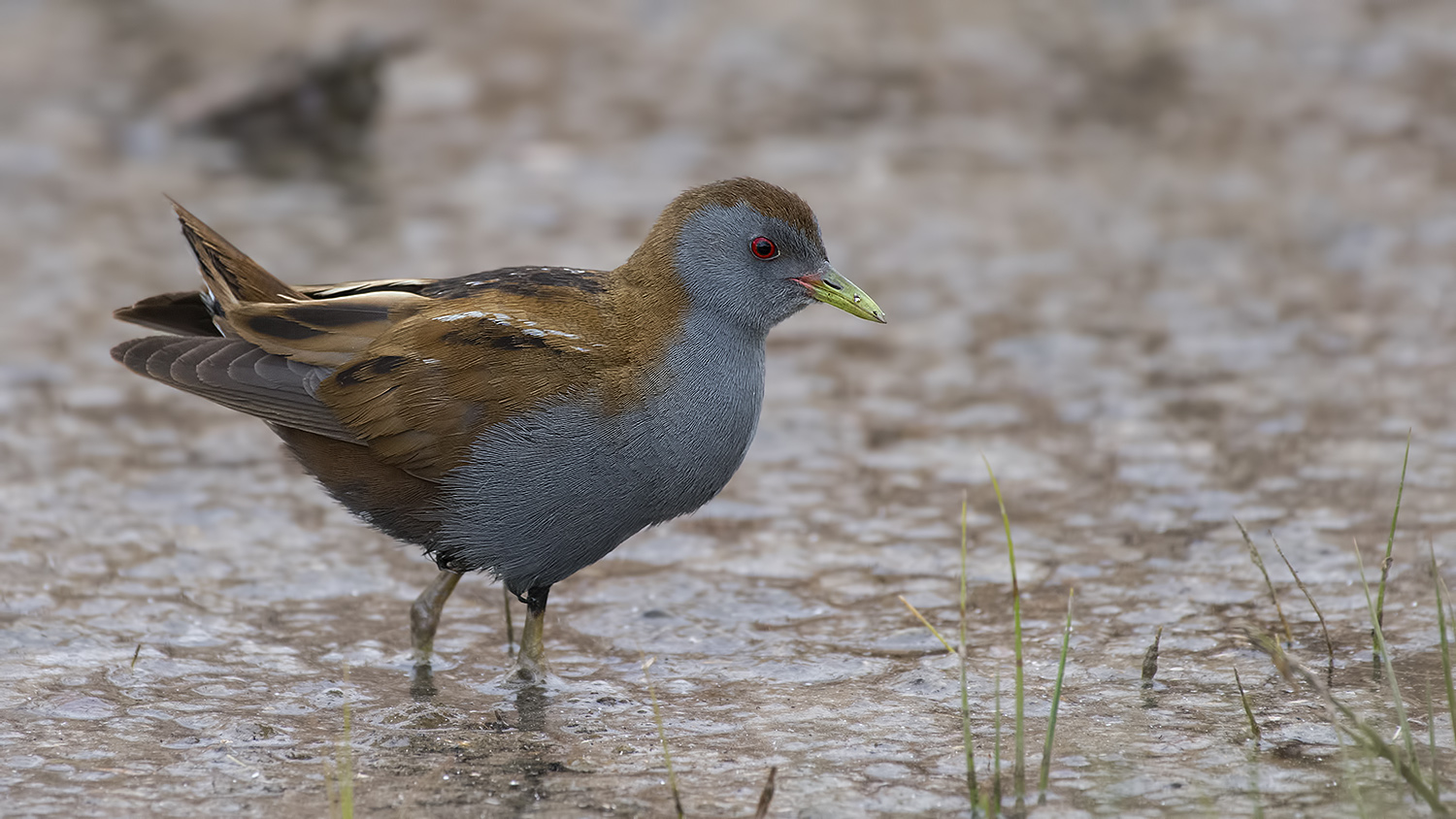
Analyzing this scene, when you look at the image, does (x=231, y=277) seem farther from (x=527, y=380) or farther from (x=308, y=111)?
(x=308, y=111)

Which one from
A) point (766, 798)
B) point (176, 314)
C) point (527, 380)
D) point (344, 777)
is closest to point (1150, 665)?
point (766, 798)

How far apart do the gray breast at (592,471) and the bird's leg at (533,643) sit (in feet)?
0.30

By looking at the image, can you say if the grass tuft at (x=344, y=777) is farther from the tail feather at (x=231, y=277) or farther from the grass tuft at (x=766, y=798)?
the tail feather at (x=231, y=277)

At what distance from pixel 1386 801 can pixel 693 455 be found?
198cm

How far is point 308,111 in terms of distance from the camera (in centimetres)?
1056

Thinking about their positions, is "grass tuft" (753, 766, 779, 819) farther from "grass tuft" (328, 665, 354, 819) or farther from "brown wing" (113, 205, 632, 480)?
"brown wing" (113, 205, 632, 480)

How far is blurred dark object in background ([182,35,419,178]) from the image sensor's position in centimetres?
1027

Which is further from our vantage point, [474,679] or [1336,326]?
[1336,326]

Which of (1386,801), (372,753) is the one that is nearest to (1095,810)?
(1386,801)

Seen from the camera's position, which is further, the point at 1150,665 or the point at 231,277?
the point at 231,277

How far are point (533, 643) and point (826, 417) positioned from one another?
98.1 inches

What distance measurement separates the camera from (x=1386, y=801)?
143 inches

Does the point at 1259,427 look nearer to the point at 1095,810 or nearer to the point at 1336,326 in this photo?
the point at 1336,326

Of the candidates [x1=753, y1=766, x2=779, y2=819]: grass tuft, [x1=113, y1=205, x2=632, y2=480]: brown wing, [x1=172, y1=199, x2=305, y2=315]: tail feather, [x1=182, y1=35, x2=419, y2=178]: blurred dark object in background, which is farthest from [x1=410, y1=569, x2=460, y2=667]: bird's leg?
[x1=182, y1=35, x2=419, y2=178]: blurred dark object in background
